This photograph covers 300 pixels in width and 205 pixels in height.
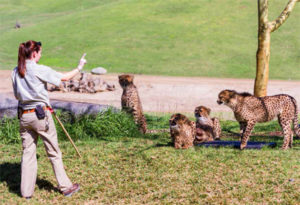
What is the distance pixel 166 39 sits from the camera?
91.2 feet

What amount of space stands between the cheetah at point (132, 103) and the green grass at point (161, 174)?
1.09 m

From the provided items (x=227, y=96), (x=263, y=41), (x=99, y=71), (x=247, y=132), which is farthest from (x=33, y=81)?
(x=99, y=71)

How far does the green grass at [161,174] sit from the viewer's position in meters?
5.71

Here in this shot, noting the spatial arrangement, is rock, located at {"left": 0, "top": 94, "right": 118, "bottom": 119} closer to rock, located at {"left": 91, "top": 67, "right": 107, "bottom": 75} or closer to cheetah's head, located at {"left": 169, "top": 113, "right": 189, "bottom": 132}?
cheetah's head, located at {"left": 169, "top": 113, "right": 189, "bottom": 132}

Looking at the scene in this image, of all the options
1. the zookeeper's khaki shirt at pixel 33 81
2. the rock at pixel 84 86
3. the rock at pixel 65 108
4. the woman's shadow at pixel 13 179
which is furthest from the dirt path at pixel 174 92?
the zookeeper's khaki shirt at pixel 33 81

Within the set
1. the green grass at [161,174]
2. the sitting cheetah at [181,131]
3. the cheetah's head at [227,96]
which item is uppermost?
the cheetah's head at [227,96]

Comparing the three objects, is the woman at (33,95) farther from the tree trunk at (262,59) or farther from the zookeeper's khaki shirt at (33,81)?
the tree trunk at (262,59)

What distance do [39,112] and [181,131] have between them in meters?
2.92

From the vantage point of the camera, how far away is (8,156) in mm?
7559

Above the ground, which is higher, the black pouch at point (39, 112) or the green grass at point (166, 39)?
the green grass at point (166, 39)

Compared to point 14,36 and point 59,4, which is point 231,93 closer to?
point 14,36

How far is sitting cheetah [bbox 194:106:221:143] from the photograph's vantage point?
802 centimetres

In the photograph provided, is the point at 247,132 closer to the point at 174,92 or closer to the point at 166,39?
the point at 174,92

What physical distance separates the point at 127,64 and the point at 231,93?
54.9 feet
